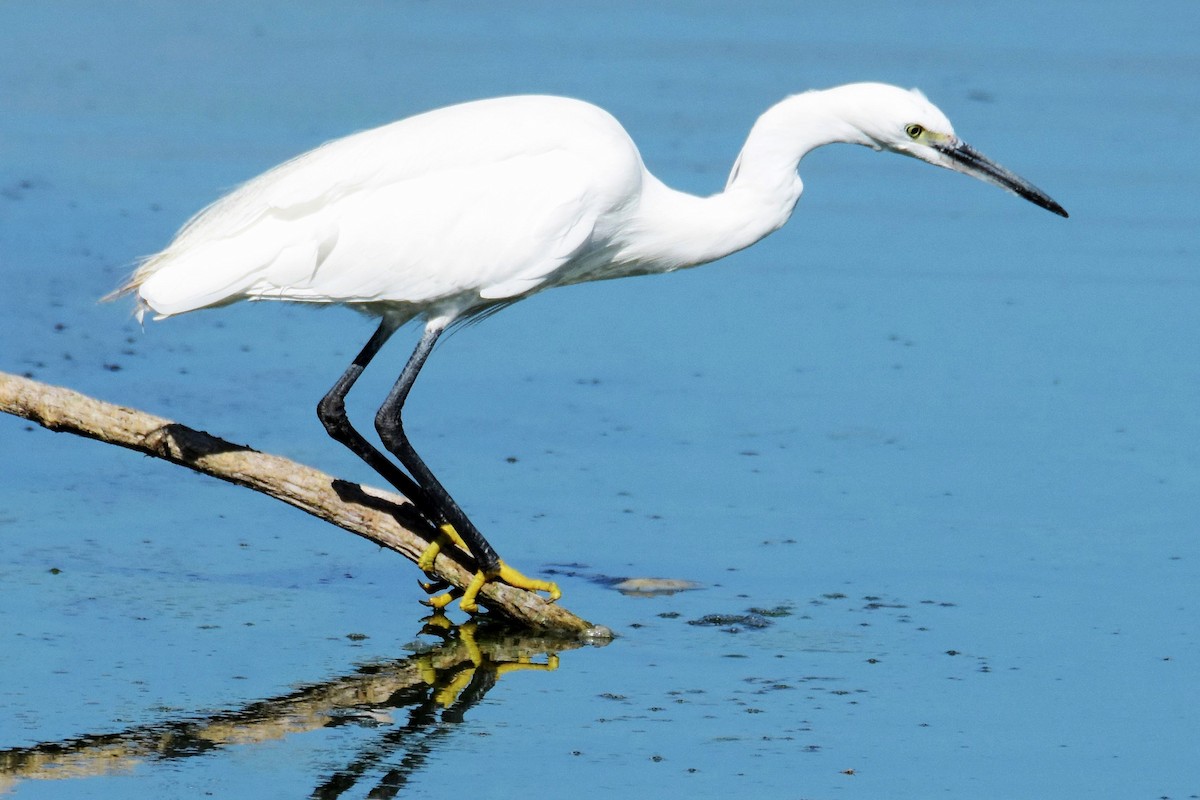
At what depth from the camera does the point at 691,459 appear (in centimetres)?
752

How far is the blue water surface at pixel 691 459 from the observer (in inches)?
199

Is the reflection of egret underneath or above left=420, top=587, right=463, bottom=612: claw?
above

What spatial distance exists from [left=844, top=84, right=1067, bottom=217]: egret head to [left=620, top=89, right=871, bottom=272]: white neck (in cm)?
5

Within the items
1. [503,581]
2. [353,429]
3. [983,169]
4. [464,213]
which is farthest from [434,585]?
[983,169]

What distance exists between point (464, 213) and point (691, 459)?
72.8 inches

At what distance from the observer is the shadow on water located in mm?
4676

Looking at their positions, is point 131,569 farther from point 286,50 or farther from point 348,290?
point 286,50

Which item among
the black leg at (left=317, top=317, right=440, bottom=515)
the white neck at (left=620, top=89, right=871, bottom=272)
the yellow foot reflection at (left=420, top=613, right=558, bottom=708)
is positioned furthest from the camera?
the black leg at (left=317, top=317, right=440, bottom=515)

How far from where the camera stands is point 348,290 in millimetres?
6031

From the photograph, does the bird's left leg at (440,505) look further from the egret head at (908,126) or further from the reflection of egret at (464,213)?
the egret head at (908,126)

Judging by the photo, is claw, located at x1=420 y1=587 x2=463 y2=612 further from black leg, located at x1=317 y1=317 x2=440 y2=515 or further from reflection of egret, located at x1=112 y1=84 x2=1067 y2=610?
black leg, located at x1=317 y1=317 x2=440 y2=515

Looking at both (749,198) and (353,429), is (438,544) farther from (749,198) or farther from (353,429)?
(749,198)

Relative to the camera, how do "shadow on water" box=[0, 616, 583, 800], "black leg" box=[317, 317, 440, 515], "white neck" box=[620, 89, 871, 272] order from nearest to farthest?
"shadow on water" box=[0, 616, 583, 800] < "white neck" box=[620, 89, 871, 272] < "black leg" box=[317, 317, 440, 515]

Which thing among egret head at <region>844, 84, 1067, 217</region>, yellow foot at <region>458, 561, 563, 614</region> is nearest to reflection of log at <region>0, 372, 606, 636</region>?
yellow foot at <region>458, 561, 563, 614</region>
